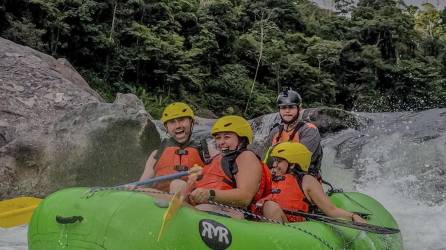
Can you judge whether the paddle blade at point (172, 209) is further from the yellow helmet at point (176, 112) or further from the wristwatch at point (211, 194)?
the yellow helmet at point (176, 112)

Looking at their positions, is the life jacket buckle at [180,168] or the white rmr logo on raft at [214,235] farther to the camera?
the life jacket buckle at [180,168]

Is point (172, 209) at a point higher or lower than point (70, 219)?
higher

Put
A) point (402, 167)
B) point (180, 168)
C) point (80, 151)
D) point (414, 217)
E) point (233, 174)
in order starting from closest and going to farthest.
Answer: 1. point (233, 174)
2. point (180, 168)
3. point (414, 217)
4. point (80, 151)
5. point (402, 167)

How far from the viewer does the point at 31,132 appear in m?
8.02

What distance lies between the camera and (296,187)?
4.26 meters

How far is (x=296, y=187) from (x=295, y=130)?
4.89 ft

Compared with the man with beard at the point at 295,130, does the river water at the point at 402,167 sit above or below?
below

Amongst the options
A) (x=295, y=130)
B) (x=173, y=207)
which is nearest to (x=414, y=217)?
(x=295, y=130)

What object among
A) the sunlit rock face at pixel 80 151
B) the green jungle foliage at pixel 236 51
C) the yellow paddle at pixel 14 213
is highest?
the green jungle foliage at pixel 236 51

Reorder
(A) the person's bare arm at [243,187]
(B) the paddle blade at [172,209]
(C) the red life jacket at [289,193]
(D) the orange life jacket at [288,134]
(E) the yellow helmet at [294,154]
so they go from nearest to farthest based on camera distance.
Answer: (B) the paddle blade at [172,209], (A) the person's bare arm at [243,187], (C) the red life jacket at [289,193], (E) the yellow helmet at [294,154], (D) the orange life jacket at [288,134]

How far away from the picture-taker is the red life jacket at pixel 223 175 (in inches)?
148

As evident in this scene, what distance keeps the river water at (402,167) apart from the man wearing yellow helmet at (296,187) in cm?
243

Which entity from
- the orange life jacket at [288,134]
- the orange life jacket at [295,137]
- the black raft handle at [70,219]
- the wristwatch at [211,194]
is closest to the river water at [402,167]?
the orange life jacket at [295,137]

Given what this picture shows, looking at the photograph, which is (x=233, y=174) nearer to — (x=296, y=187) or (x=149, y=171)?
(x=296, y=187)
